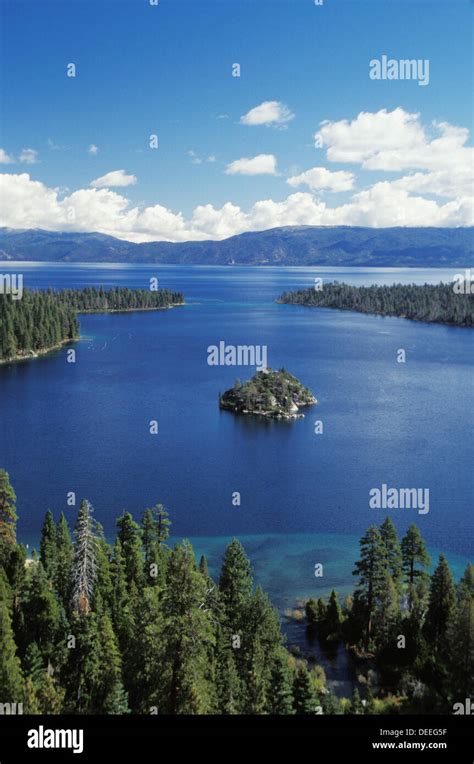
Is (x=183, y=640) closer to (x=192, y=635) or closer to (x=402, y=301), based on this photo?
(x=192, y=635)

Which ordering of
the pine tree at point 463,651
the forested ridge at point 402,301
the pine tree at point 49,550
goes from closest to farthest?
the pine tree at point 463,651 < the pine tree at point 49,550 < the forested ridge at point 402,301

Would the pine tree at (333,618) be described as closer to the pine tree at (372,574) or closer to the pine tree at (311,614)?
the pine tree at (311,614)

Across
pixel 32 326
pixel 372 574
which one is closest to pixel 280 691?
pixel 372 574

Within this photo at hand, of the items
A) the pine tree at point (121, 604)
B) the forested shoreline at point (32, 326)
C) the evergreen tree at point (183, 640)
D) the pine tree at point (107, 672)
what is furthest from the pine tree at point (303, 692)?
the forested shoreline at point (32, 326)

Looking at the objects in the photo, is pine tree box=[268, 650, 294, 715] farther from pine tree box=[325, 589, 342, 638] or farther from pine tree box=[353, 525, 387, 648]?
pine tree box=[325, 589, 342, 638]

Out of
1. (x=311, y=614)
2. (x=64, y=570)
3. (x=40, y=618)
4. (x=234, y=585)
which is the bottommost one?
(x=311, y=614)

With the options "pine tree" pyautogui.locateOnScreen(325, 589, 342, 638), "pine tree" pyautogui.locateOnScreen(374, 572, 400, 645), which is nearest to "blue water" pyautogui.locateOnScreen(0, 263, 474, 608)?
"pine tree" pyautogui.locateOnScreen(325, 589, 342, 638)
